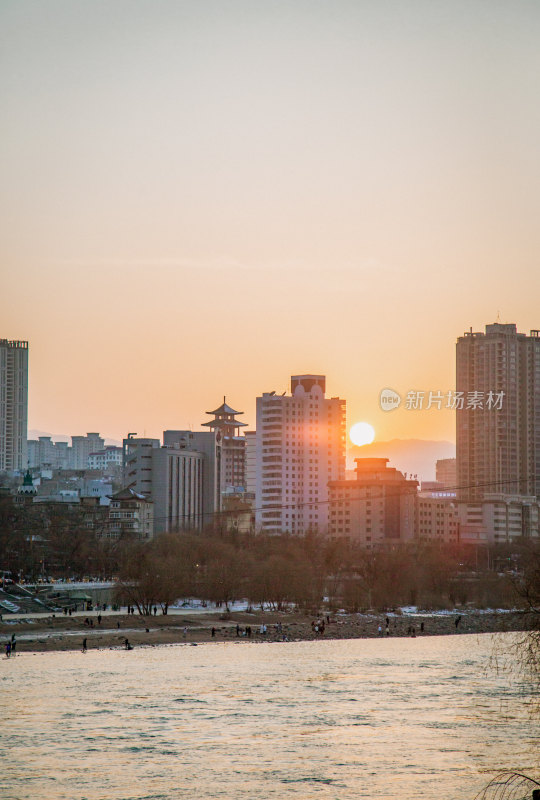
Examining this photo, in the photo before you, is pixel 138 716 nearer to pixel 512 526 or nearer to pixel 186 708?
pixel 186 708

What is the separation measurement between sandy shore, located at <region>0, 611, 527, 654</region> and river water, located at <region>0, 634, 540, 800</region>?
6.64 meters

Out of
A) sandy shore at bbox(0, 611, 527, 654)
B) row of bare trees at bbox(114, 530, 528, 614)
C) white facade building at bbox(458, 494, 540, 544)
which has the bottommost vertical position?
sandy shore at bbox(0, 611, 527, 654)

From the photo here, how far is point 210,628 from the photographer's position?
8838 cm

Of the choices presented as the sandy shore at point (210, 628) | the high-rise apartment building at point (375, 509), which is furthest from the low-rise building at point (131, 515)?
the sandy shore at point (210, 628)

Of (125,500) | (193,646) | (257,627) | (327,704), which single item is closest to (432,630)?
(257,627)

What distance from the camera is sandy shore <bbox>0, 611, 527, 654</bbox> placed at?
7725 centimetres

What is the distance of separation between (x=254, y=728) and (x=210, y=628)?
1661 inches

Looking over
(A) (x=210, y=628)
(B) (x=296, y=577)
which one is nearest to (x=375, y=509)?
(B) (x=296, y=577)

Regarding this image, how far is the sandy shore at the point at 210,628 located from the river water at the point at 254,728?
6638 mm

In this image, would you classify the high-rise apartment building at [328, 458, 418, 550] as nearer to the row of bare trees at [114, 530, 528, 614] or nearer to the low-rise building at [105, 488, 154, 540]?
the low-rise building at [105, 488, 154, 540]

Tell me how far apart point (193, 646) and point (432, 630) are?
24118 millimetres

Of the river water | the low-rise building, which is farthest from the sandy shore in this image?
the low-rise building

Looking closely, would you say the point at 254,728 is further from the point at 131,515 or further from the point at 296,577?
the point at 131,515

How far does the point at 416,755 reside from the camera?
137 feet
